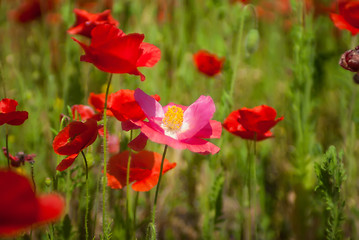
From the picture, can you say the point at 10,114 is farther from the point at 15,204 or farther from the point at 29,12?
the point at 29,12

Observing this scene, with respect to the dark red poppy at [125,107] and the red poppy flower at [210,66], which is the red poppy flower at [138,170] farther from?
the red poppy flower at [210,66]

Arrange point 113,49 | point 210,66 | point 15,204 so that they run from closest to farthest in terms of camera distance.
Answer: point 15,204
point 113,49
point 210,66

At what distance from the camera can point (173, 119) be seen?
803mm

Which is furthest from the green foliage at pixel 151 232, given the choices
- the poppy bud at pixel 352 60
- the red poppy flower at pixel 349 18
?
the red poppy flower at pixel 349 18

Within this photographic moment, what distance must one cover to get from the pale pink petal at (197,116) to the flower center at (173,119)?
0.7 inches

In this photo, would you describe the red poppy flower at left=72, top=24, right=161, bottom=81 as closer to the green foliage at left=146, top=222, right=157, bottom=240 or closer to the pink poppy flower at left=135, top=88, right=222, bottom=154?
the pink poppy flower at left=135, top=88, right=222, bottom=154

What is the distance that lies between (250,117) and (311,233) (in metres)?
0.72

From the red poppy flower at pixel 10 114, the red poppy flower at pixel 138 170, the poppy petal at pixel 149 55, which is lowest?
the red poppy flower at pixel 138 170

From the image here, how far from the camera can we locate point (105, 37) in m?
0.67

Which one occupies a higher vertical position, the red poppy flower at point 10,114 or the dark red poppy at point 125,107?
the dark red poppy at point 125,107

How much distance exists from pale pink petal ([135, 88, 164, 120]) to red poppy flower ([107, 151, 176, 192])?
0.12m

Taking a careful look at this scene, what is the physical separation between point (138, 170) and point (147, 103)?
0.53 ft

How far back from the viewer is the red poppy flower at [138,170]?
82cm

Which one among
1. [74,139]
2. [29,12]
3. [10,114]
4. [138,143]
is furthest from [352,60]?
[29,12]
